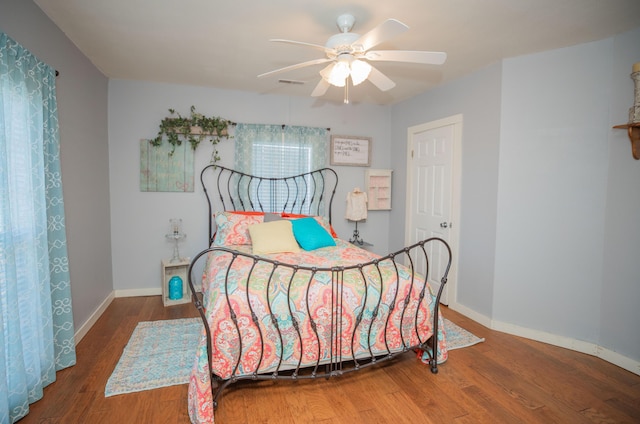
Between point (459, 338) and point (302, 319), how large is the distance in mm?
1603

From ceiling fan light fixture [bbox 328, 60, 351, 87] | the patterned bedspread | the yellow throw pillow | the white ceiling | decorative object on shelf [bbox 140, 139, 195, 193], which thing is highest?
the white ceiling

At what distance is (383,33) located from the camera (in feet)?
5.78

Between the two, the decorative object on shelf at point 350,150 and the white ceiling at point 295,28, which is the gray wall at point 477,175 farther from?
the decorative object on shelf at point 350,150

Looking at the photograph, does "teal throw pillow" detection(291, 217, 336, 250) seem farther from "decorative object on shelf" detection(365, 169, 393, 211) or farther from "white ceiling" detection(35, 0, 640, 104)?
"white ceiling" detection(35, 0, 640, 104)

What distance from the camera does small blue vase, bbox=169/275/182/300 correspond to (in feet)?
11.7

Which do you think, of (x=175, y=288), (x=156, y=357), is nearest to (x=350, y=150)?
(x=175, y=288)

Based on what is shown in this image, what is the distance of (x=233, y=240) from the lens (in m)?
3.28

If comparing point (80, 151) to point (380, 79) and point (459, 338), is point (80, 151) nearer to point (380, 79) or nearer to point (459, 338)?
point (380, 79)

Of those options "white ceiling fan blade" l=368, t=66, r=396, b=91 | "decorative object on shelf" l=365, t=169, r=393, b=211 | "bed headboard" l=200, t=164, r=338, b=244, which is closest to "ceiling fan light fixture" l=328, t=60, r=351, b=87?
"white ceiling fan blade" l=368, t=66, r=396, b=91

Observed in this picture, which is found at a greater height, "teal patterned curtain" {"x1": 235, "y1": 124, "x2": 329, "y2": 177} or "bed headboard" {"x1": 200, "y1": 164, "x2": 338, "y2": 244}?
"teal patterned curtain" {"x1": 235, "y1": 124, "x2": 329, "y2": 177}

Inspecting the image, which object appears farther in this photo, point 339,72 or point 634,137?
point 634,137

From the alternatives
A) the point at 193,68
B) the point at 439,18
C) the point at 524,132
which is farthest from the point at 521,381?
the point at 193,68

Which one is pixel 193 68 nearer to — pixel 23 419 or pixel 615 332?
pixel 23 419

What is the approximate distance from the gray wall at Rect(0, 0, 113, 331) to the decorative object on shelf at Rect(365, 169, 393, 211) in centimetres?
306
